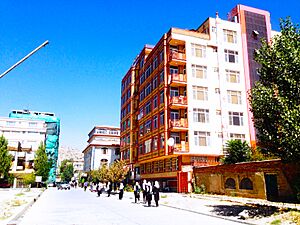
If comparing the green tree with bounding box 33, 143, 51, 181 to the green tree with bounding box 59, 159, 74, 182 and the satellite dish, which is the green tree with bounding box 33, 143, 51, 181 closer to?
the satellite dish

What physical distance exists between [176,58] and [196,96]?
5.35 meters

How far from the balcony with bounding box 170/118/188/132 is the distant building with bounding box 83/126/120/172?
4814 cm

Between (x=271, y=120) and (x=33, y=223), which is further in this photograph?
(x=271, y=120)

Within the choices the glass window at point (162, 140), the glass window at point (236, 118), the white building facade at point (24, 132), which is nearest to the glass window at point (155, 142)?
the glass window at point (162, 140)

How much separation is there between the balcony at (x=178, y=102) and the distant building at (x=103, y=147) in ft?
158

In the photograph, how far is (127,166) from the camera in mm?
Result: 53938

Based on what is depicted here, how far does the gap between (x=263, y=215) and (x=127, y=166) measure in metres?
41.6

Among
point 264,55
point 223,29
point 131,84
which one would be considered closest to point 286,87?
point 264,55

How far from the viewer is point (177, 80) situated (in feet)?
124

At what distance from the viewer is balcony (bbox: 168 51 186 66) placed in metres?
38.2

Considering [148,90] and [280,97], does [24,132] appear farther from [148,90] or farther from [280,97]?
[280,97]

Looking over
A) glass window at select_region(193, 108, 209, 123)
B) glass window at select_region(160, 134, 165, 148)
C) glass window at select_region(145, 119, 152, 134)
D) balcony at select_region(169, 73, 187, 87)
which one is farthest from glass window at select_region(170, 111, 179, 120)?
glass window at select_region(145, 119, 152, 134)

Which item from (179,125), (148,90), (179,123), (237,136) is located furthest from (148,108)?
(237,136)

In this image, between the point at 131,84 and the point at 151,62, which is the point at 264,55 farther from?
the point at 131,84
